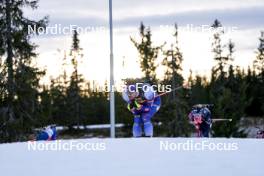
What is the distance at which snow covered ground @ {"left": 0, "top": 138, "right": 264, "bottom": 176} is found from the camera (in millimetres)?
7082

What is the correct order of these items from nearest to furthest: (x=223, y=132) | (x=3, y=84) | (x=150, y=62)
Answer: (x=3, y=84) < (x=223, y=132) < (x=150, y=62)

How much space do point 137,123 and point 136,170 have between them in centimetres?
491

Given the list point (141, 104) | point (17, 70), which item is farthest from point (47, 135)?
point (17, 70)

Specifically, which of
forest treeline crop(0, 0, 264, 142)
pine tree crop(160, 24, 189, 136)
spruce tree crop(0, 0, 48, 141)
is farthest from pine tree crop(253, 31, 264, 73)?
spruce tree crop(0, 0, 48, 141)

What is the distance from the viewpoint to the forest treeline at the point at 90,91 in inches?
907

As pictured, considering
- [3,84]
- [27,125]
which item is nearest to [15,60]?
[3,84]

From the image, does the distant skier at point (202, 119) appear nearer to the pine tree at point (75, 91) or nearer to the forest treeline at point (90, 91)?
the forest treeline at point (90, 91)

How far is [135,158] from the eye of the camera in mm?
8070

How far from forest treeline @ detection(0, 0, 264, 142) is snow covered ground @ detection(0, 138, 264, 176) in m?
8.05

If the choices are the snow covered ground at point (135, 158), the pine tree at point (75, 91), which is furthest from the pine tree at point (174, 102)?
the snow covered ground at point (135, 158)

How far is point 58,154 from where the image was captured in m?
8.37

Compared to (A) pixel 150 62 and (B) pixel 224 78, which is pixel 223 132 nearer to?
(A) pixel 150 62

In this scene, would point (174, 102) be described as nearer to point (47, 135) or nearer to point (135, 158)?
point (47, 135)

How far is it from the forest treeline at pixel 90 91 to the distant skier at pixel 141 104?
5084 mm
